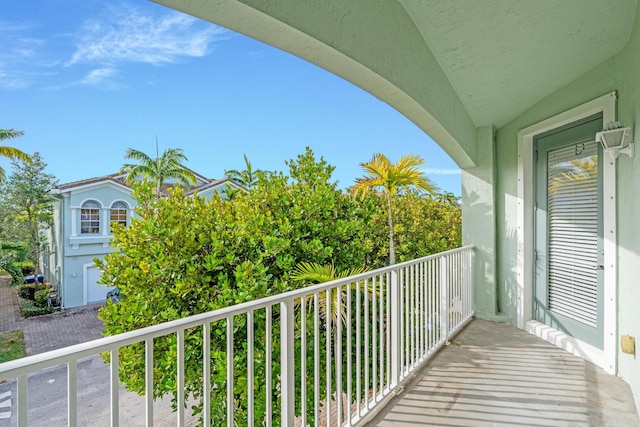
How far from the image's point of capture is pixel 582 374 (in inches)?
107

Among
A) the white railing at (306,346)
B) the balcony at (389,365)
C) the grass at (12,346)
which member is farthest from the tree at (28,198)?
the white railing at (306,346)

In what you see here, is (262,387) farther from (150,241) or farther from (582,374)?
(582,374)

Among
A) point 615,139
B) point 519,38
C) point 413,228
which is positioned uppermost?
point 519,38

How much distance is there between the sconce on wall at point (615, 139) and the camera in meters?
2.47

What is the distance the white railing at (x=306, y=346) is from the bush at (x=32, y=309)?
14.3 meters

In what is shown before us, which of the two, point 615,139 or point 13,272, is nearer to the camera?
point 615,139

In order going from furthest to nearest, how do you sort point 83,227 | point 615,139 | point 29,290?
point 29,290, point 83,227, point 615,139

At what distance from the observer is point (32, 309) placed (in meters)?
13.2

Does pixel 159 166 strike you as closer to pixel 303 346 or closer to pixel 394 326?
pixel 394 326

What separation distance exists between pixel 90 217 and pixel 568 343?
1610cm

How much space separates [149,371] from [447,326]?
3047 mm

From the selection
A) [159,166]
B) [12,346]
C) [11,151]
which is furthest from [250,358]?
[159,166]

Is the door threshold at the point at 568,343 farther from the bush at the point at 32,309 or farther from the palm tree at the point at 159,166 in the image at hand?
the bush at the point at 32,309

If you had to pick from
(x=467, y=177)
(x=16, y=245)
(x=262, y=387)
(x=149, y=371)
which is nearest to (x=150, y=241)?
(x=262, y=387)
